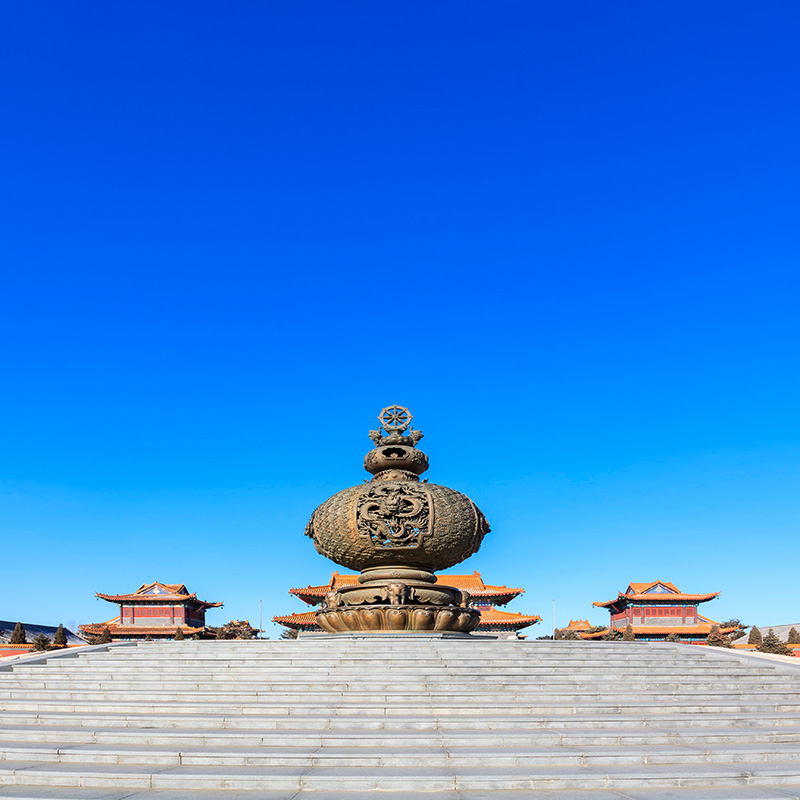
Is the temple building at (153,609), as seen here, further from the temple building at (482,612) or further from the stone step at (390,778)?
the stone step at (390,778)

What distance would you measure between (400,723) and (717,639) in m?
40.7

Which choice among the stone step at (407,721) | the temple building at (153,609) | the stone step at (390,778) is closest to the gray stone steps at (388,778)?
the stone step at (390,778)

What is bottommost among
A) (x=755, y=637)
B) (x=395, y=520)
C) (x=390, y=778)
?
(x=390, y=778)

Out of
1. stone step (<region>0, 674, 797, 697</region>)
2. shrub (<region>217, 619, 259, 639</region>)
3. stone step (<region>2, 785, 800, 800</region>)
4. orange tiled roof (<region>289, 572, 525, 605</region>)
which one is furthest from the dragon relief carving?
Result: shrub (<region>217, 619, 259, 639</region>)

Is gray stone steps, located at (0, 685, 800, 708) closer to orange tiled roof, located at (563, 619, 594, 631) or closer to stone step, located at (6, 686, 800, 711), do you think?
stone step, located at (6, 686, 800, 711)

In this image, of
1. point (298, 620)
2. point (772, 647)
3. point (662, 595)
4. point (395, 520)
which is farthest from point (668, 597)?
point (395, 520)

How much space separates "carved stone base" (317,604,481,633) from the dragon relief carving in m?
1.17

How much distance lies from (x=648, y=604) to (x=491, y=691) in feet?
149

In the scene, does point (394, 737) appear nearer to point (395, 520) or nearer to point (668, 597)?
point (395, 520)

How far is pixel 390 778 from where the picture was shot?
552 cm

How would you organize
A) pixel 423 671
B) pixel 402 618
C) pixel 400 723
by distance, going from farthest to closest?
1. pixel 402 618
2. pixel 423 671
3. pixel 400 723

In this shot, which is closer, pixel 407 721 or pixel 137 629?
pixel 407 721

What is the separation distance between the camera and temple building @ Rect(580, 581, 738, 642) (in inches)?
1895

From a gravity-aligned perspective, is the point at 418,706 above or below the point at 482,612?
below
